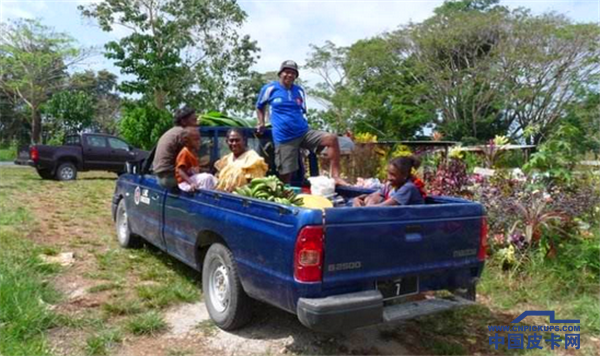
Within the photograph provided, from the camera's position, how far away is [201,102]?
22.5 metres

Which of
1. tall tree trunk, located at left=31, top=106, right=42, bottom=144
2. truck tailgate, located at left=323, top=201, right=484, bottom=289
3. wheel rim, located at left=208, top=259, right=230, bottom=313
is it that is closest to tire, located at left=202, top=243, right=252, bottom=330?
wheel rim, located at left=208, top=259, right=230, bottom=313

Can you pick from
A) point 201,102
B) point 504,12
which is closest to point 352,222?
point 201,102

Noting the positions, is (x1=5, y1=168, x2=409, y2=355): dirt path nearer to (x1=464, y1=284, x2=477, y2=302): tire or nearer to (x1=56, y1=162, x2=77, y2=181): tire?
(x1=464, y1=284, x2=477, y2=302): tire

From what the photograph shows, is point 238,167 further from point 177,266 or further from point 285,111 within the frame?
point 177,266

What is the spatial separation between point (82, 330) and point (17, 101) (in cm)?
3635

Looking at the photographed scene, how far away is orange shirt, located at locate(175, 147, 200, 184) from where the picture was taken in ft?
15.4

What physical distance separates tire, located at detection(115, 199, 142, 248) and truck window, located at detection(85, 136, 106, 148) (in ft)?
32.8

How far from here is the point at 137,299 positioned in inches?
177

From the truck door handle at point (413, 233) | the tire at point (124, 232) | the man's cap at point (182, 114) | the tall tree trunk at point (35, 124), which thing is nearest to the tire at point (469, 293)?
the truck door handle at point (413, 233)

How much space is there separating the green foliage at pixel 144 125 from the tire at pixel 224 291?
51.0ft

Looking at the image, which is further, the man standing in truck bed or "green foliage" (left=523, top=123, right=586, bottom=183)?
"green foliage" (left=523, top=123, right=586, bottom=183)

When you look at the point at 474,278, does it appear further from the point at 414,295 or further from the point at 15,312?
the point at 15,312

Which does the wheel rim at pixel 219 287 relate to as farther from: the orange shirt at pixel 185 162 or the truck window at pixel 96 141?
the truck window at pixel 96 141

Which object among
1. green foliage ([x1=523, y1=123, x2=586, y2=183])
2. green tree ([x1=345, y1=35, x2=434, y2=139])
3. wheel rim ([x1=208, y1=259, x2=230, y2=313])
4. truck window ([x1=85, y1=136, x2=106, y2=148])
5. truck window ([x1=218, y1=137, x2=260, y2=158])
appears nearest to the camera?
wheel rim ([x1=208, y1=259, x2=230, y2=313])
